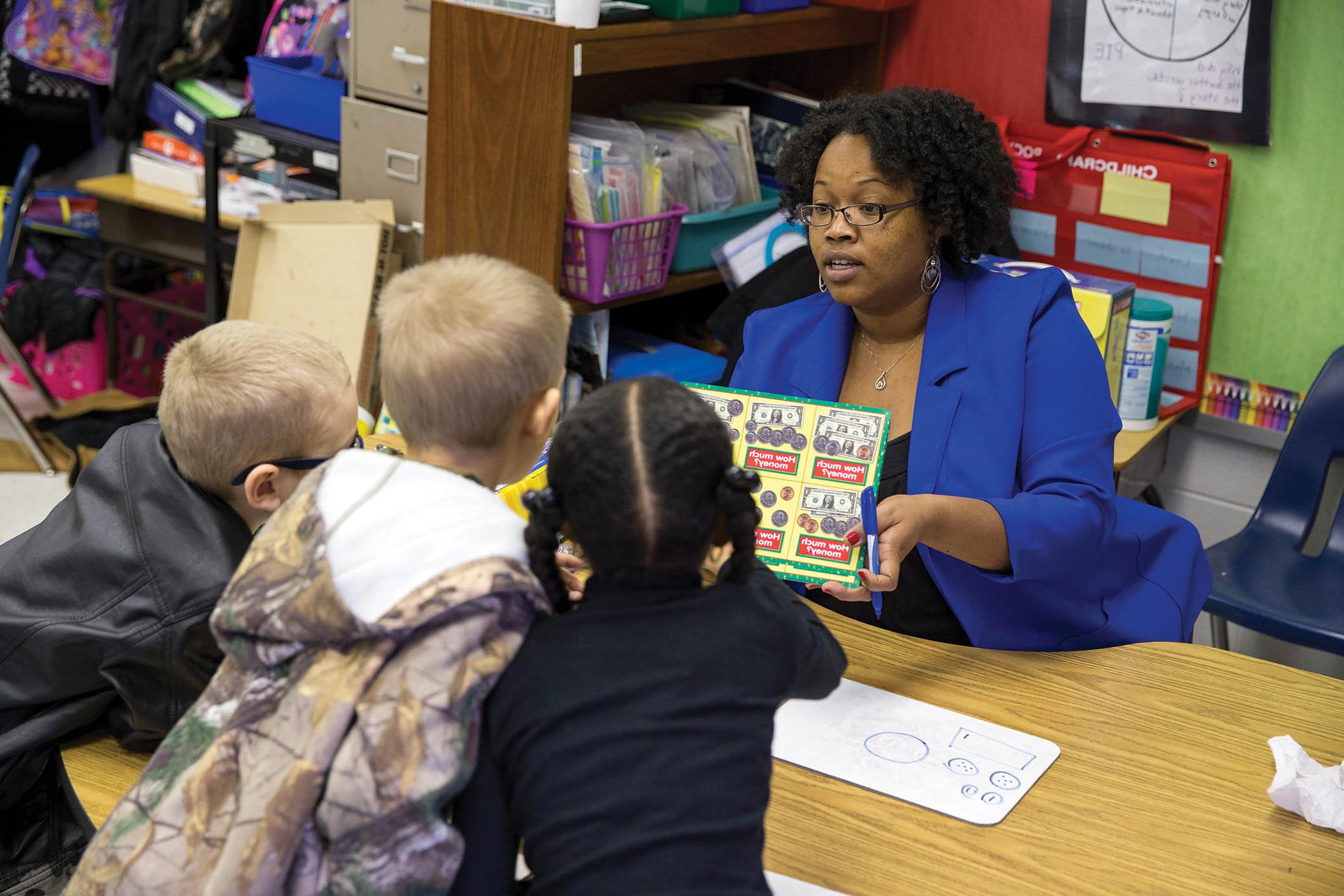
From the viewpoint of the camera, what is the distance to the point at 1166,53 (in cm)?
320

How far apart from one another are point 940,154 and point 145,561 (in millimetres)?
1355

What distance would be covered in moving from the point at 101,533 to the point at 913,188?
1315 mm

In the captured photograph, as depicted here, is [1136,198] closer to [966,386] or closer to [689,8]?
[689,8]

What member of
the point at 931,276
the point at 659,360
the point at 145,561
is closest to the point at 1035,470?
the point at 931,276

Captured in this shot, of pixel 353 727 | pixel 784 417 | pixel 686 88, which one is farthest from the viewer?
pixel 686 88

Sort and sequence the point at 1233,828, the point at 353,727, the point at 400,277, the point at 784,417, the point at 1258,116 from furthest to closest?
the point at 1258,116
the point at 784,417
the point at 1233,828
the point at 400,277
the point at 353,727

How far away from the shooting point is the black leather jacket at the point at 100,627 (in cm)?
141

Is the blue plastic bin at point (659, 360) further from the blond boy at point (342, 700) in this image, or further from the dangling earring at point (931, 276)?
the blond boy at point (342, 700)

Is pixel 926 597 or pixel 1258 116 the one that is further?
pixel 1258 116

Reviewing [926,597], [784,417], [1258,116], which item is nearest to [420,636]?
[784,417]

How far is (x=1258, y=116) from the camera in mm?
3105

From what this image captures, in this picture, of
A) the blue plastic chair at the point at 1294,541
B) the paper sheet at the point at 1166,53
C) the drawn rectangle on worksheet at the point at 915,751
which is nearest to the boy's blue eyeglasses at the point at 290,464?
the drawn rectangle on worksheet at the point at 915,751

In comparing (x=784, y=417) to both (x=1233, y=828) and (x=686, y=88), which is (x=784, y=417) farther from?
(x=686, y=88)

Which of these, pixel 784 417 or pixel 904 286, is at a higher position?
pixel 904 286
